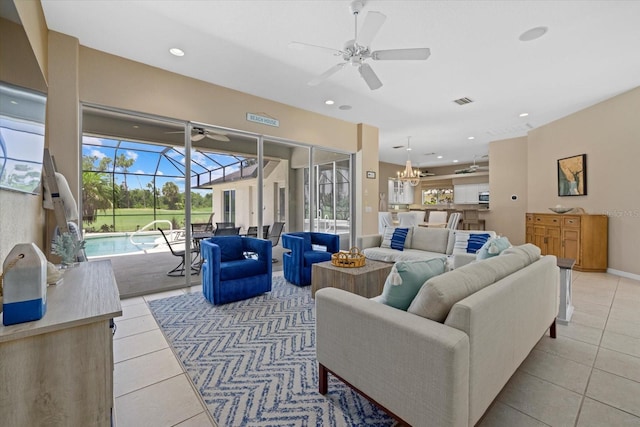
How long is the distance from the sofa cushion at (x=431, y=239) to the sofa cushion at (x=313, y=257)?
5.34 feet

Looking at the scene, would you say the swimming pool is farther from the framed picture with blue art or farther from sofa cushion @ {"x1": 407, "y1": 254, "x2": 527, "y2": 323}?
the framed picture with blue art

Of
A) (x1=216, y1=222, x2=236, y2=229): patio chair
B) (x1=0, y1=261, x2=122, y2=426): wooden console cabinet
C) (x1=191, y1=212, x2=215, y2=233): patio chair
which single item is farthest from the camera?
(x1=216, y1=222, x2=236, y2=229): patio chair

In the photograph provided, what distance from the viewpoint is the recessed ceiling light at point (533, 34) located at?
2936mm

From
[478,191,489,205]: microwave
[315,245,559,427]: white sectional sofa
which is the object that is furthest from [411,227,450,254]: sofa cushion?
[478,191,489,205]: microwave

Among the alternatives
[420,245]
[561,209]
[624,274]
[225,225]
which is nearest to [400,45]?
[420,245]

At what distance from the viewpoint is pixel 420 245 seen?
4.77m

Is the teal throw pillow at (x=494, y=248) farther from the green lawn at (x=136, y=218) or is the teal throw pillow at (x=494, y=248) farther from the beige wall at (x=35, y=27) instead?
the green lawn at (x=136, y=218)

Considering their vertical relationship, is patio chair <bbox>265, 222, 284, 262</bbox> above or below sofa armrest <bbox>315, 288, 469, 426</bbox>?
above

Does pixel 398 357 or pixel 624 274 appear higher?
pixel 398 357

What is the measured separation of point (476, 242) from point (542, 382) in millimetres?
2321

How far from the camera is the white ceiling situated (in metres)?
2.68

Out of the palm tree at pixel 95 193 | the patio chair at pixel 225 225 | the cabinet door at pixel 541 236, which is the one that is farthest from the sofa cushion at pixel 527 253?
the palm tree at pixel 95 193

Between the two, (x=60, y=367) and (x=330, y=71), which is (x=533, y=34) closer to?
Answer: (x=330, y=71)

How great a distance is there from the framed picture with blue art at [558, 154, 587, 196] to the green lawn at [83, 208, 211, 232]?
695 cm
